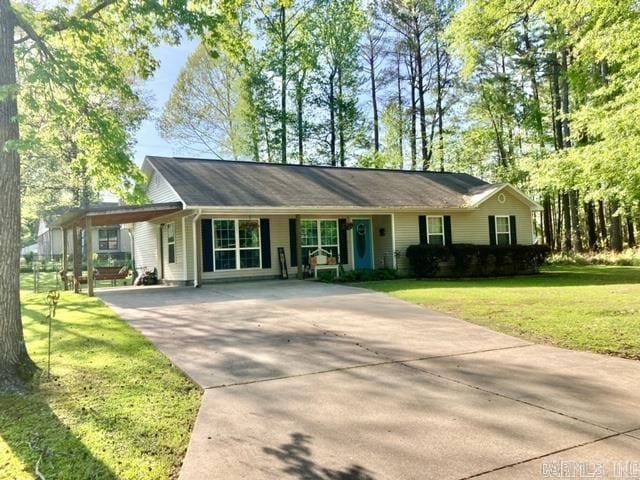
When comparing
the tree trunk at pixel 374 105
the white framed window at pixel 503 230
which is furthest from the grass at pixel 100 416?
the tree trunk at pixel 374 105

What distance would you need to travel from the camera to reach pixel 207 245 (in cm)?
1509

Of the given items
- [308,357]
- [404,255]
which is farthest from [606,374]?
[404,255]

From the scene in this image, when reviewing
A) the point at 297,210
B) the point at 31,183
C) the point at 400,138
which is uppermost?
the point at 400,138

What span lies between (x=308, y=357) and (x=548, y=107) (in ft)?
94.8

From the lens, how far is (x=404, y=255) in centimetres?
1778

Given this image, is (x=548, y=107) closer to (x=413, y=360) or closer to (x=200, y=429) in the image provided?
(x=413, y=360)

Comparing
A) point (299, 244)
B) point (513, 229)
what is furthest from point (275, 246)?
point (513, 229)

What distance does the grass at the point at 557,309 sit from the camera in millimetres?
6504

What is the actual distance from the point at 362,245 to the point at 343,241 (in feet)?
2.93

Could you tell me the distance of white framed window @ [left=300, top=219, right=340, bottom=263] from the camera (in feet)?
56.3

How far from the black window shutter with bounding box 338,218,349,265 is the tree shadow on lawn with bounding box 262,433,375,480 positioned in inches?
567

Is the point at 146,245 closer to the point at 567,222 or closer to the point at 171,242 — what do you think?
the point at 171,242

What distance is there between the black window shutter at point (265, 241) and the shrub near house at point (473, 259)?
5.37 metres

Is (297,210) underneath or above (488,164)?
underneath
